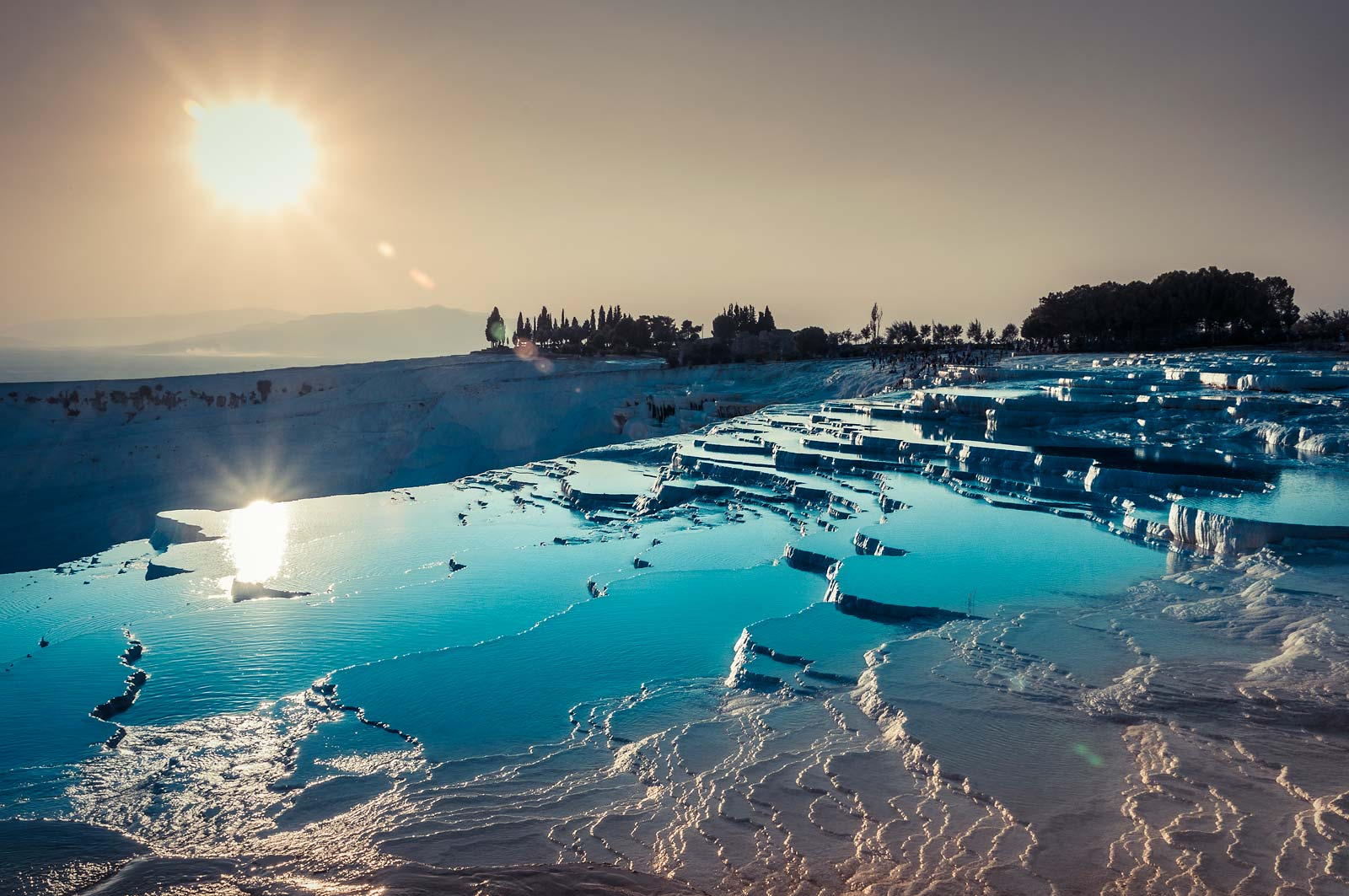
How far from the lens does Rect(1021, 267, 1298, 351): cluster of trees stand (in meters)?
41.3

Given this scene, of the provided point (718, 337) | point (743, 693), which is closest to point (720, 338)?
point (718, 337)

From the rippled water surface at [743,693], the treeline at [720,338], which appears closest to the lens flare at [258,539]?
the rippled water surface at [743,693]

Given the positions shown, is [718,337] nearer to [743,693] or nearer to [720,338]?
Answer: [720,338]

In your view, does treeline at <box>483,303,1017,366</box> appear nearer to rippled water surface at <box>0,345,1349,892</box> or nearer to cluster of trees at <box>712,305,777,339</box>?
cluster of trees at <box>712,305,777,339</box>

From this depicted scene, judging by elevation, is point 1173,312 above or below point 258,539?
above

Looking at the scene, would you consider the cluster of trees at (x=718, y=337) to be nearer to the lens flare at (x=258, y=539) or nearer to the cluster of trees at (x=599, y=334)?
the cluster of trees at (x=599, y=334)

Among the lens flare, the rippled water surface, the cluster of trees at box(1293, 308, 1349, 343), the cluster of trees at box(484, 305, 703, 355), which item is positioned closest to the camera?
the rippled water surface

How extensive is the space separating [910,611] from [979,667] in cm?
159

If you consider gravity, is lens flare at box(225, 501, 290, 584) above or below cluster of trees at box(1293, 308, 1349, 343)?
below

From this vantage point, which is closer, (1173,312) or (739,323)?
(1173,312)

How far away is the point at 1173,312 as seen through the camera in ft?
137

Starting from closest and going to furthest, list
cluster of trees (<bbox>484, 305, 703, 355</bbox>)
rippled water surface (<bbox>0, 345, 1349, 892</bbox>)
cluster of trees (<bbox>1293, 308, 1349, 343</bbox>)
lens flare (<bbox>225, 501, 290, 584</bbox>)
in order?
1. rippled water surface (<bbox>0, 345, 1349, 892</bbox>)
2. lens flare (<bbox>225, 501, 290, 584</bbox>)
3. cluster of trees (<bbox>1293, 308, 1349, 343</bbox>)
4. cluster of trees (<bbox>484, 305, 703, 355</bbox>)

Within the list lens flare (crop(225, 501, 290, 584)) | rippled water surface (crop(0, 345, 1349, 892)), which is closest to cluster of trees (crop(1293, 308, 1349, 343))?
rippled water surface (crop(0, 345, 1349, 892))

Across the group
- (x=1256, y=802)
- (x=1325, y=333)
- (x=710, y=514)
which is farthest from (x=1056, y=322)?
(x=1256, y=802)
